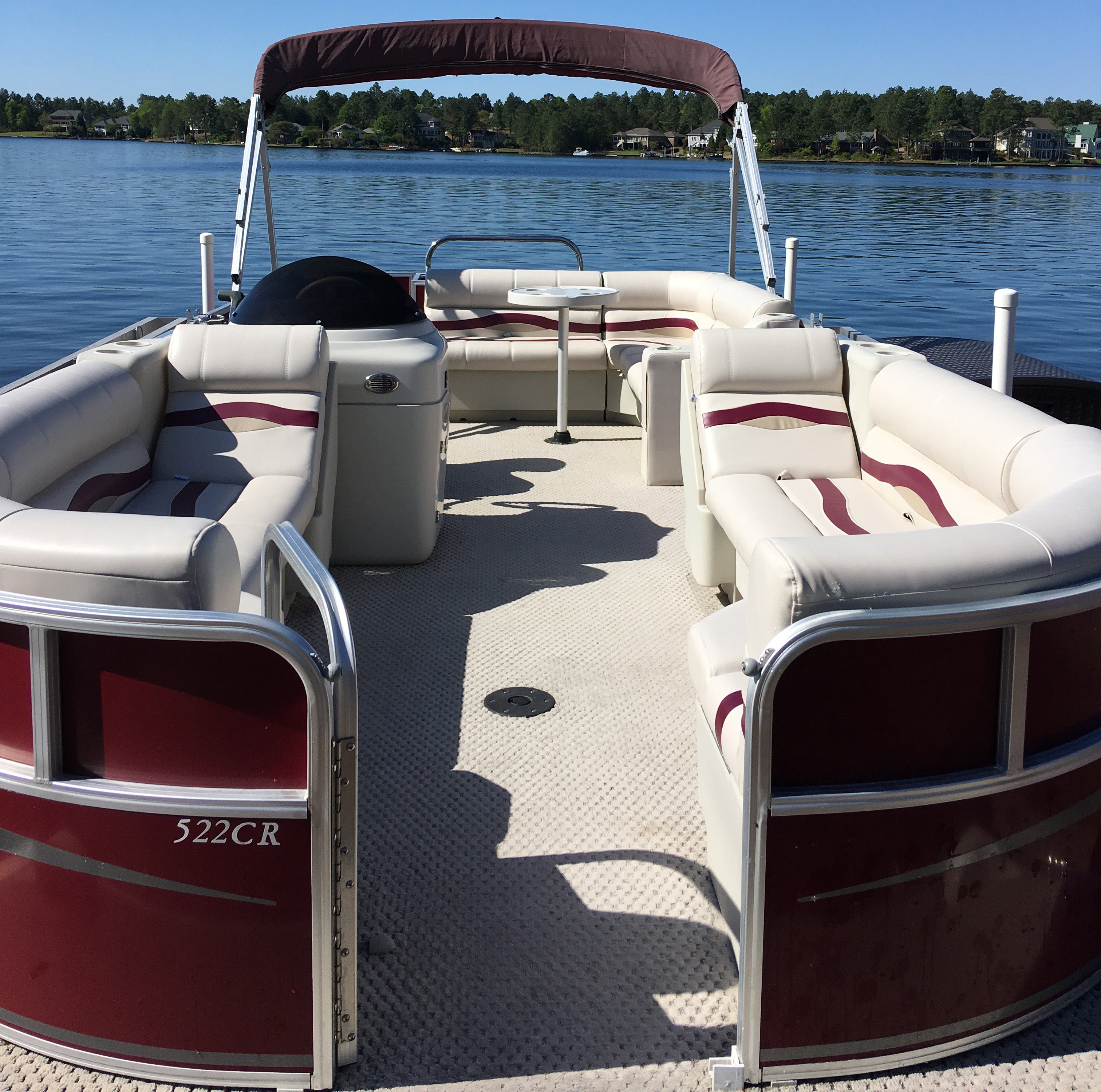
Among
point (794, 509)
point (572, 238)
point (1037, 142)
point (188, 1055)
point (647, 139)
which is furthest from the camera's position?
point (1037, 142)

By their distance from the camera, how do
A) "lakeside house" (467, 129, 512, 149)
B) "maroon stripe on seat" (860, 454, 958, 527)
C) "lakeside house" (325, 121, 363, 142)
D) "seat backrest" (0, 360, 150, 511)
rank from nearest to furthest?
"seat backrest" (0, 360, 150, 511) < "maroon stripe on seat" (860, 454, 958, 527) < "lakeside house" (325, 121, 363, 142) < "lakeside house" (467, 129, 512, 149)

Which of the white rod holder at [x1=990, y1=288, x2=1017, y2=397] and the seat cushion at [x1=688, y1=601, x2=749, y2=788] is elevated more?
the white rod holder at [x1=990, y1=288, x2=1017, y2=397]

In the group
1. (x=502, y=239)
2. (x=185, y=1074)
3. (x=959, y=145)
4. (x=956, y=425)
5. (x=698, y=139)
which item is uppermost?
(x=959, y=145)

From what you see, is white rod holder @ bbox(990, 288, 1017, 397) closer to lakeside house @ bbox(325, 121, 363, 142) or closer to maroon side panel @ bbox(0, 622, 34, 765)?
maroon side panel @ bbox(0, 622, 34, 765)

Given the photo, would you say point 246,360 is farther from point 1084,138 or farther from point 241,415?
point 1084,138

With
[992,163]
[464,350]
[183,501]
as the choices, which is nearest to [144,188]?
[464,350]

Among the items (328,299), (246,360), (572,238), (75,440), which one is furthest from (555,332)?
(572,238)

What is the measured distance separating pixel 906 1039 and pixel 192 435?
2584 mm

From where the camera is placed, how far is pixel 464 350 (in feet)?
19.2

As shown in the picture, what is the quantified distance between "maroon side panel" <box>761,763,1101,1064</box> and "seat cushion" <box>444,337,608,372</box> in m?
4.40

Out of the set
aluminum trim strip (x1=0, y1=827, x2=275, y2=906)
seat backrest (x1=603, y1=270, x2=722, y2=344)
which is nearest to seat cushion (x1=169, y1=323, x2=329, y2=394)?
aluminum trim strip (x1=0, y1=827, x2=275, y2=906)

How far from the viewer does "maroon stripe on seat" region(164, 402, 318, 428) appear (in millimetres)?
3434

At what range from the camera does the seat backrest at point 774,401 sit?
3.57 meters

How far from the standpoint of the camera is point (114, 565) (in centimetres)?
157
